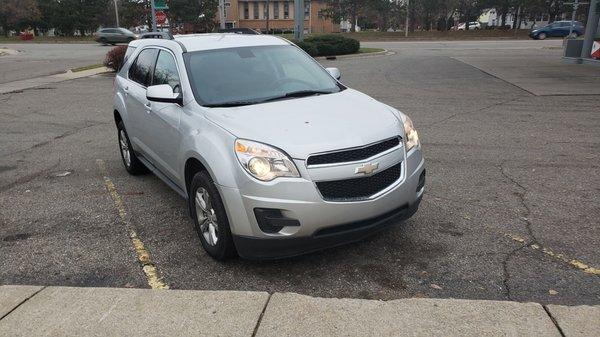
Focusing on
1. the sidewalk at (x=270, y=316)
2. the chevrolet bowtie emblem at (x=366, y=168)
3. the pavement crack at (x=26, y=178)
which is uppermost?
the chevrolet bowtie emblem at (x=366, y=168)

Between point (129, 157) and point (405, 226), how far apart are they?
366 centimetres

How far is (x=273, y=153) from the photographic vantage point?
141 inches

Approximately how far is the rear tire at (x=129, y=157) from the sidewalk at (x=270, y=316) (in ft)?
9.78

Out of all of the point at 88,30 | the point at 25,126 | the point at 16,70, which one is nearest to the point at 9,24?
the point at 88,30

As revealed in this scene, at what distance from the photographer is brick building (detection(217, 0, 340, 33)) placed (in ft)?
251

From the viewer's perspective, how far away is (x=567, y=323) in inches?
121

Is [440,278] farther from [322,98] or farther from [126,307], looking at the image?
[126,307]

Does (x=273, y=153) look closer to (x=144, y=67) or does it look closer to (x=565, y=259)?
(x=565, y=259)

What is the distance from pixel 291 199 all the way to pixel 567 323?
6.14 feet

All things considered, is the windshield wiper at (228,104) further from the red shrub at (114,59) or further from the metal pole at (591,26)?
the metal pole at (591,26)

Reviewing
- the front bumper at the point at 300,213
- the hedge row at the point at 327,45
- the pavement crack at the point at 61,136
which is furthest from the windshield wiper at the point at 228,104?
the hedge row at the point at 327,45

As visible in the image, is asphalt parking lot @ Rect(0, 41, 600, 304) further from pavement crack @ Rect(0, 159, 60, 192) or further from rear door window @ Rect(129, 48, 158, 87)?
rear door window @ Rect(129, 48, 158, 87)

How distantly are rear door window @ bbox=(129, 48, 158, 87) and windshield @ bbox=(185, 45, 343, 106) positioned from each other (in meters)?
0.89

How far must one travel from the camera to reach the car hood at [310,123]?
3.62 m
